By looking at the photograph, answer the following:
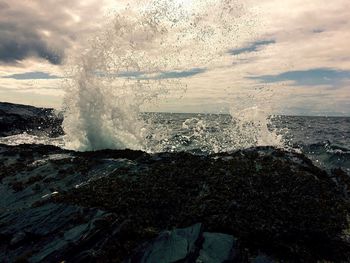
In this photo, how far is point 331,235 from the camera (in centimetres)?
1123

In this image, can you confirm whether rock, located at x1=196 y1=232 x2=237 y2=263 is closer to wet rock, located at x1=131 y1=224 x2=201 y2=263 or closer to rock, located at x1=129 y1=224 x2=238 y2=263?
rock, located at x1=129 y1=224 x2=238 y2=263

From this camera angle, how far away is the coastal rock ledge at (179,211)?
10352 mm

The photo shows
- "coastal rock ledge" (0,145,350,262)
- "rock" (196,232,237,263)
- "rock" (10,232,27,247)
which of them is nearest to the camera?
"rock" (196,232,237,263)

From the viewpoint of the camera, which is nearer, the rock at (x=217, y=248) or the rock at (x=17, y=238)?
the rock at (x=217, y=248)

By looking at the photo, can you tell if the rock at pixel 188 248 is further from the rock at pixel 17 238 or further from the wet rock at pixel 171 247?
the rock at pixel 17 238

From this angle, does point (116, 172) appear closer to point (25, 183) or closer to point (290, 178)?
point (25, 183)

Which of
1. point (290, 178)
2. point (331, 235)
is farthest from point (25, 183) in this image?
point (331, 235)

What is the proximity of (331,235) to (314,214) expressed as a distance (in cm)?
99

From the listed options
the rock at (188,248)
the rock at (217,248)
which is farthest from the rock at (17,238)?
the rock at (217,248)

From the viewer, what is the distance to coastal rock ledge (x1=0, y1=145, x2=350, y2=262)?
10352 mm

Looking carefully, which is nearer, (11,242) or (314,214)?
(11,242)

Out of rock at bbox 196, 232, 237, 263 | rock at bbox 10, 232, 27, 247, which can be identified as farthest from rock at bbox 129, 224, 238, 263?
rock at bbox 10, 232, 27, 247

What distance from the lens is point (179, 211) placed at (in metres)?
12.4

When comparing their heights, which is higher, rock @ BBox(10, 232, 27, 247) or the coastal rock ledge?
the coastal rock ledge
